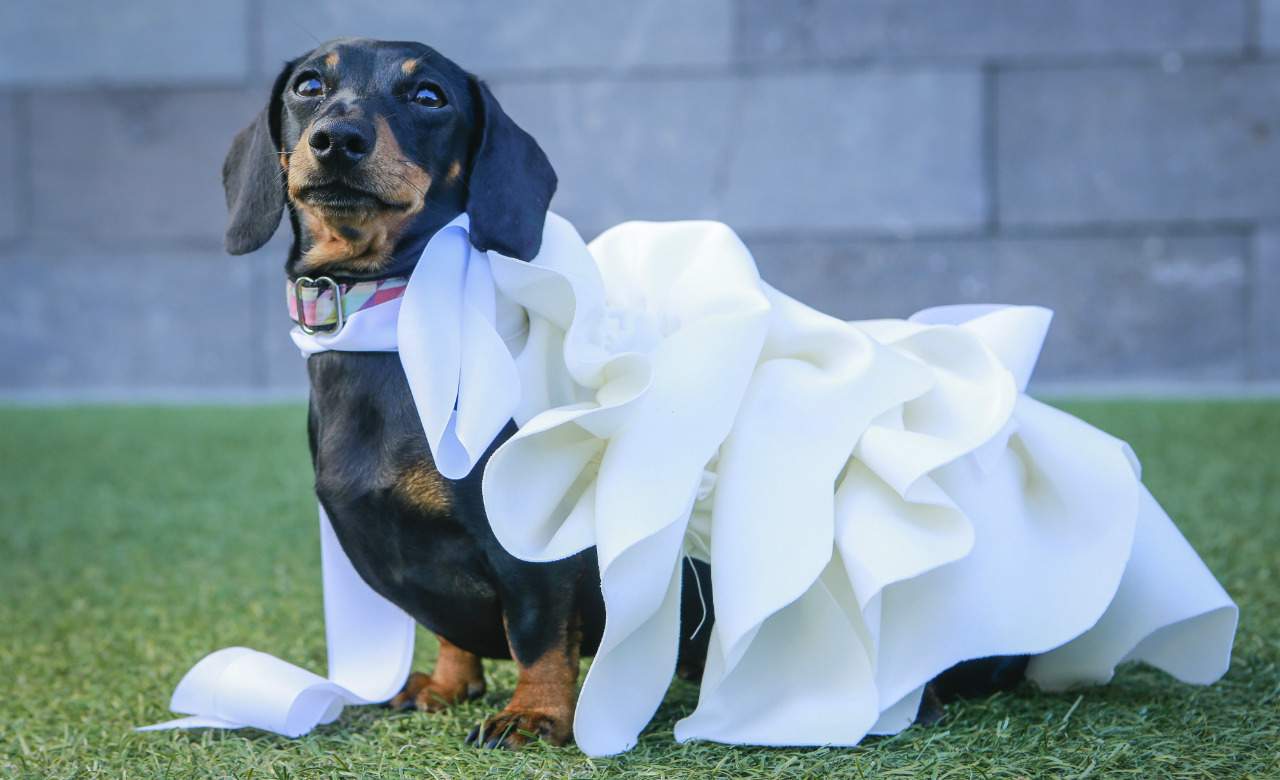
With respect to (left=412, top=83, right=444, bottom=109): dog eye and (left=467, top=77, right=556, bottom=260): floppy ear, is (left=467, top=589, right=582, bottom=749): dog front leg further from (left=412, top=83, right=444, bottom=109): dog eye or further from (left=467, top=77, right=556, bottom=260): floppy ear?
(left=412, top=83, right=444, bottom=109): dog eye

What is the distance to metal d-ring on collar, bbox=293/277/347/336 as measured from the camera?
162cm

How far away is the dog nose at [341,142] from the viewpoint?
4.94 feet

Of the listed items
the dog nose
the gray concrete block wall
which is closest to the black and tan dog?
the dog nose

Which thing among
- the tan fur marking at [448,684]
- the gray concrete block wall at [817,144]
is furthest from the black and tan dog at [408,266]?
the gray concrete block wall at [817,144]

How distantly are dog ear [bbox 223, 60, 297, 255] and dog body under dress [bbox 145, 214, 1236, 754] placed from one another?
0.20 m

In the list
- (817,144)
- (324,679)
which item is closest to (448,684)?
(324,679)

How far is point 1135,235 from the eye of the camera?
212 inches

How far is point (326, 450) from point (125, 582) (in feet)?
4.23

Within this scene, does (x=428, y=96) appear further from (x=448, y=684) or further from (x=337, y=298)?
(x=448, y=684)

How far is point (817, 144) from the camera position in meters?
5.41

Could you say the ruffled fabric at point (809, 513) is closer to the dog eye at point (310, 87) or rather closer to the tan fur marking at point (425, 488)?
the tan fur marking at point (425, 488)

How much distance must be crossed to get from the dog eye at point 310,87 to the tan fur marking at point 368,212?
78mm

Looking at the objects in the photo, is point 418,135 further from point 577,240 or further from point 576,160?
point 576,160

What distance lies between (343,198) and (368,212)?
1.3 inches
